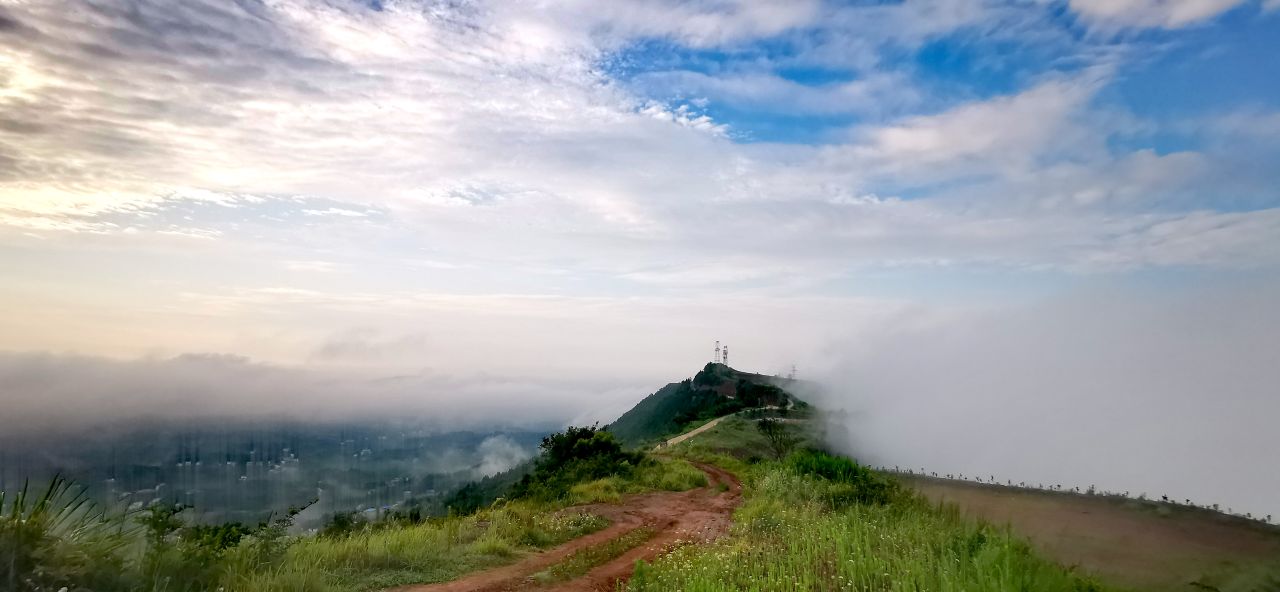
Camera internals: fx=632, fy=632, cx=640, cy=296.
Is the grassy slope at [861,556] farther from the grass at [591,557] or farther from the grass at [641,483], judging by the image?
the grass at [641,483]

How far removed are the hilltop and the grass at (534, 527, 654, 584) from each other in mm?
51197

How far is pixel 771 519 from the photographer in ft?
47.0

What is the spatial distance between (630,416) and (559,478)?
91.9 metres

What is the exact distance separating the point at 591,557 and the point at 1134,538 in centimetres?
1134

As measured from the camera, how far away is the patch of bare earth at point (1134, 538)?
10.9 metres

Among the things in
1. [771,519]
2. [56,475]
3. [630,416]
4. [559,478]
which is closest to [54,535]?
[56,475]

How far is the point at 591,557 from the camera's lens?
13211 millimetres

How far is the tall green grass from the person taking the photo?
8.20 m

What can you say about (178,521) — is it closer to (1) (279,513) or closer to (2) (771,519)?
(1) (279,513)

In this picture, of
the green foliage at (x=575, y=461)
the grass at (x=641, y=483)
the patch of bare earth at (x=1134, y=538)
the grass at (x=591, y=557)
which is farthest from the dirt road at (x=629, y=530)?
the patch of bare earth at (x=1134, y=538)

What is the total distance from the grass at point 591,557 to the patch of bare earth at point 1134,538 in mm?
7475

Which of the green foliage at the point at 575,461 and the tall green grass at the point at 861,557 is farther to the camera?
the green foliage at the point at 575,461

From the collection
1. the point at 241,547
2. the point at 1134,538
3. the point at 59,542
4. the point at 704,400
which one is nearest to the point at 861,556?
the point at 1134,538

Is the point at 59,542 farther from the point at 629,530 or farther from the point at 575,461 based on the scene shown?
the point at 575,461
